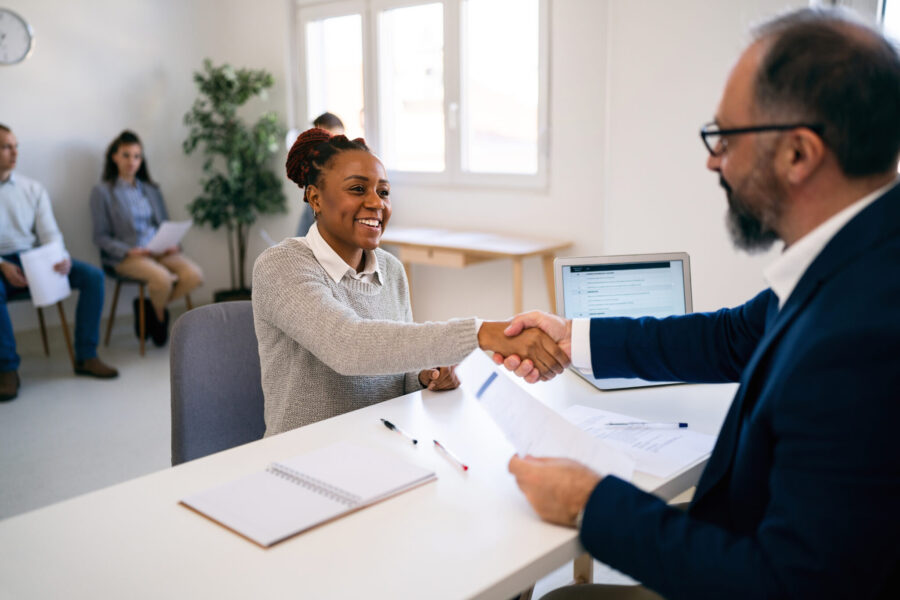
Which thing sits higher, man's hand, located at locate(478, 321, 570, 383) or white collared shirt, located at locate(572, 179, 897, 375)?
white collared shirt, located at locate(572, 179, 897, 375)

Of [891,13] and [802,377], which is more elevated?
[891,13]

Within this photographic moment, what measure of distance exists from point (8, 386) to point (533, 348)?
3674 mm

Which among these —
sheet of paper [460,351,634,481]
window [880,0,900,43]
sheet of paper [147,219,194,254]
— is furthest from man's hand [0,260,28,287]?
window [880,0,900,43]

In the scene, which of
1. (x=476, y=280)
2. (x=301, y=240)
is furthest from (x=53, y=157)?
(x=301, y=240)

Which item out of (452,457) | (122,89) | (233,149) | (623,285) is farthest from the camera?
(122,89)

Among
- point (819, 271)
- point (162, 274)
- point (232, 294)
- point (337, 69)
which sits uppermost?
point (337, 69)

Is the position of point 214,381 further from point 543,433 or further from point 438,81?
point 438,81

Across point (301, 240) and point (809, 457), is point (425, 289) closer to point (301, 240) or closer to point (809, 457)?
point (301, 240)

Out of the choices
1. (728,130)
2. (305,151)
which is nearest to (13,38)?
(305,151)

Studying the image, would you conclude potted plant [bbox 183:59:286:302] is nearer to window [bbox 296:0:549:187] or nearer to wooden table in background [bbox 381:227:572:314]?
window [bbox 296:0:549:187]

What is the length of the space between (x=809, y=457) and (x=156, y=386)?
414 cm

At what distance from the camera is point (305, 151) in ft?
5.96

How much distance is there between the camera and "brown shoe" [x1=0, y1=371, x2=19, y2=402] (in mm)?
4086

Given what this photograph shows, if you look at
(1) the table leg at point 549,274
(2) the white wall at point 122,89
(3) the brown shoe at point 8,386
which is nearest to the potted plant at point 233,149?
(2) the white wall at point 122,89
